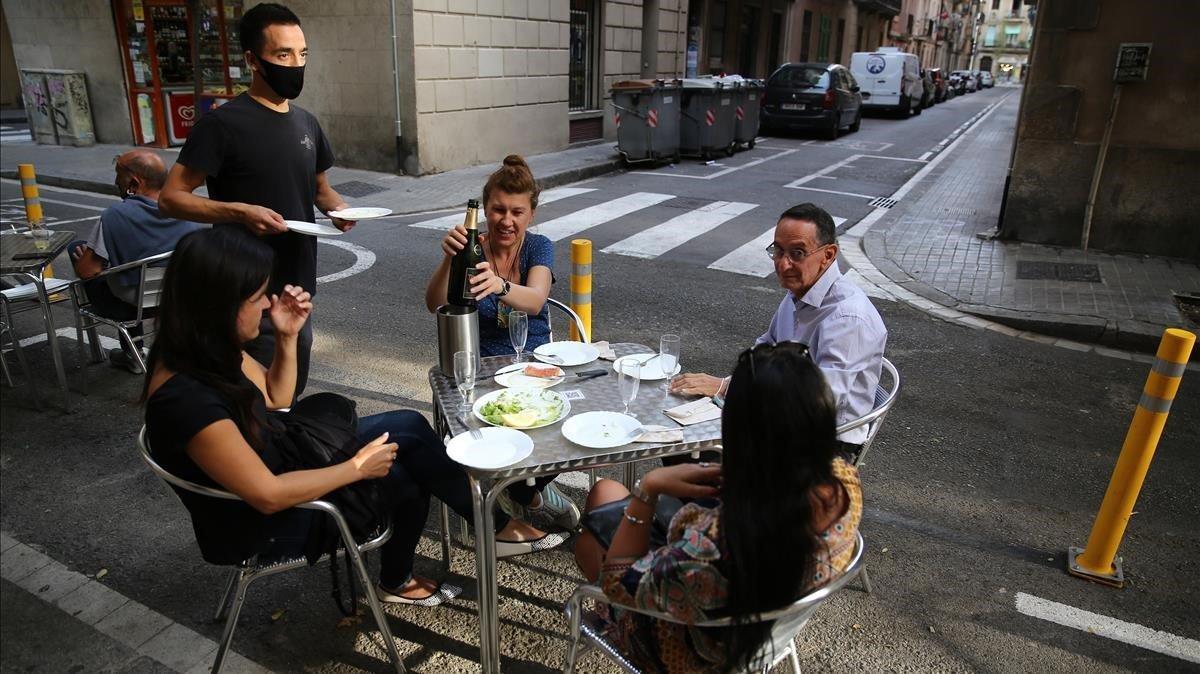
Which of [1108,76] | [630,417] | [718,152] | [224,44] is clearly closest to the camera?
[630,417]

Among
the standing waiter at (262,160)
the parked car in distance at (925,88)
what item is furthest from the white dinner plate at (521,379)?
the parked car in distance at (925,88)

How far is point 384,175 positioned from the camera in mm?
12375

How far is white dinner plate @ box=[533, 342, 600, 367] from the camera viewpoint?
312 centimetres

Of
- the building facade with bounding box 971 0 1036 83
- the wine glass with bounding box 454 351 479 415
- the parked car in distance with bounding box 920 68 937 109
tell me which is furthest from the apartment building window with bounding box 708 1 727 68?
the building facade with bounding box 971 0 1036 83

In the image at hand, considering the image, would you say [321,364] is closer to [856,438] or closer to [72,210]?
[856,438]

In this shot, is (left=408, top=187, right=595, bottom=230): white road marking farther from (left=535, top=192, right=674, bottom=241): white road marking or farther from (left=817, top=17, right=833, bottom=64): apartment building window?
(left=817, top=17, right=833, bottom=64): apartment building window

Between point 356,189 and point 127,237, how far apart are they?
7317 millimetres

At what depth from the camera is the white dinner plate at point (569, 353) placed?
10.2ft

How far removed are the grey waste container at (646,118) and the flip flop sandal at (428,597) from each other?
11.6m

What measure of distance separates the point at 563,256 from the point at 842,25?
34372mm

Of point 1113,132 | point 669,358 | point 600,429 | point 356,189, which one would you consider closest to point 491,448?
point 600,429

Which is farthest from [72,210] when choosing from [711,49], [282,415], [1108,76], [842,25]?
[842,25]

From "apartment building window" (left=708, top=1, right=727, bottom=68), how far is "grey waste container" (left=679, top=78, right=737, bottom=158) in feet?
30.6

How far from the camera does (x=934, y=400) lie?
4.91 meters
